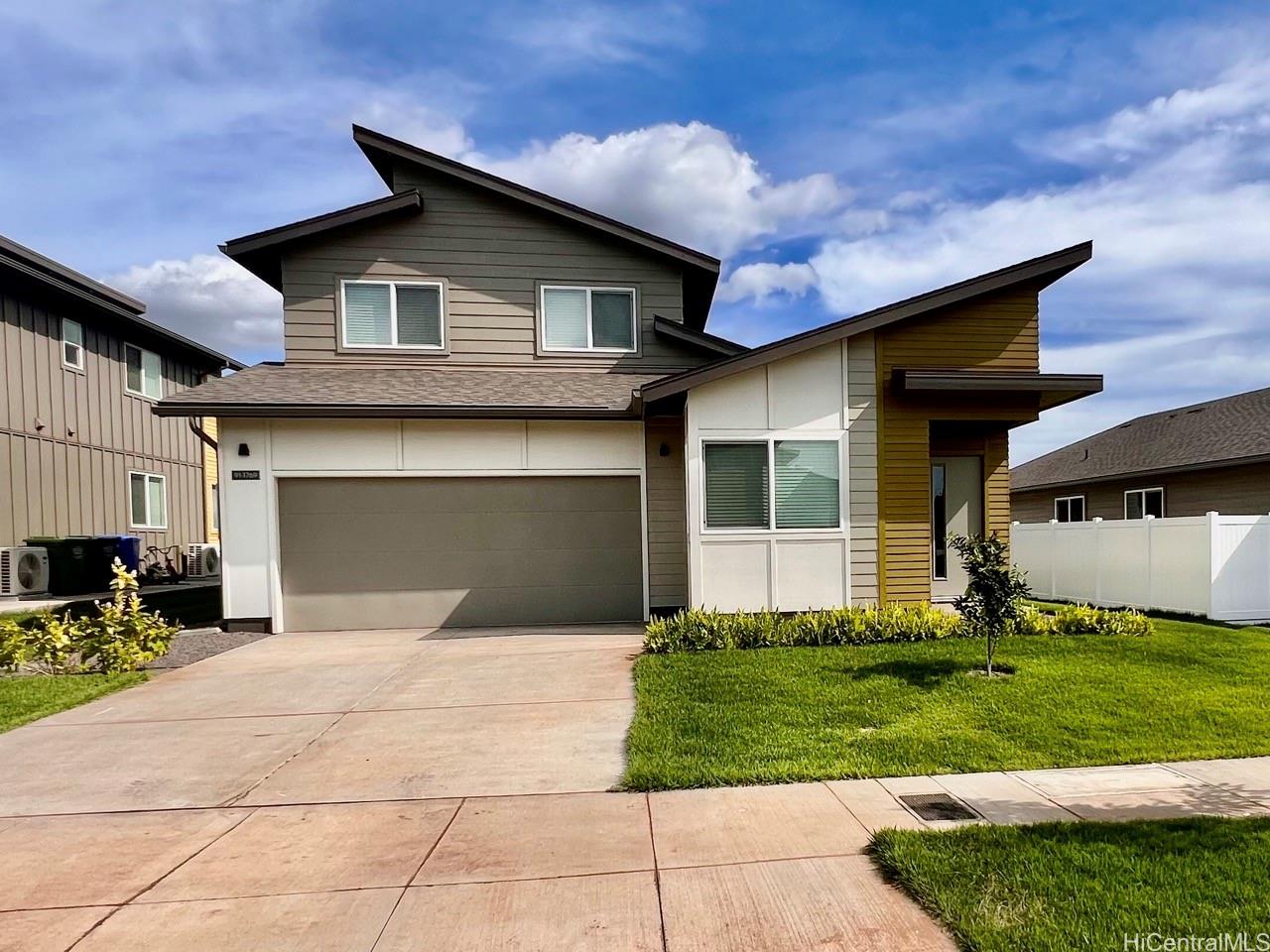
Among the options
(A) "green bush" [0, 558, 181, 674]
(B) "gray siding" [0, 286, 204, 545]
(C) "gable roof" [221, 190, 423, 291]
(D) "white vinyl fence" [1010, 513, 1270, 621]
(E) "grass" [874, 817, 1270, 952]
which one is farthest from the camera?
(B) "gray siding" [0, 286, 204, 545]

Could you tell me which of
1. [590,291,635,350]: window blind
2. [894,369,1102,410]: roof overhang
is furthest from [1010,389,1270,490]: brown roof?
[590,291,635,350]: window blind

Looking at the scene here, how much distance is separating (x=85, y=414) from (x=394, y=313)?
32.3 ft

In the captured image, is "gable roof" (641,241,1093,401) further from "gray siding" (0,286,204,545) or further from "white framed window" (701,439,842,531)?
"gray siding" (0,286,204,545)

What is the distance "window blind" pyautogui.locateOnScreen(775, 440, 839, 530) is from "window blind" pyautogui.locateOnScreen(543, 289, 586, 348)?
448 centimetres

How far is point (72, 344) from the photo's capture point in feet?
53.4

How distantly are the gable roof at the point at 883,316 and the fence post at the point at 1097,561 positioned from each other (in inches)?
202

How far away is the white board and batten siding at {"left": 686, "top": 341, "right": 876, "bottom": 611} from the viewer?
31.1 feet

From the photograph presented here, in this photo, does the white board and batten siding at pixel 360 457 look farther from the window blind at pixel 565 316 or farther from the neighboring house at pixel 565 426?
the window blind at pixel 565 316

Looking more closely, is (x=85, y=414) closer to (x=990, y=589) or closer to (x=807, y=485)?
(x=807, y=485)

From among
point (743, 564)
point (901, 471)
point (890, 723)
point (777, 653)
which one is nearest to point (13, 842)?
point (890, 723)

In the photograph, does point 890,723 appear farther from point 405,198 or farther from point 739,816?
point 405,198

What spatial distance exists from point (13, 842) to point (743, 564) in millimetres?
7421

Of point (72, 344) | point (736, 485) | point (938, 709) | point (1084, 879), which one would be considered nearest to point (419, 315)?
point (736, 485)

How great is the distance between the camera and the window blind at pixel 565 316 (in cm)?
1225
